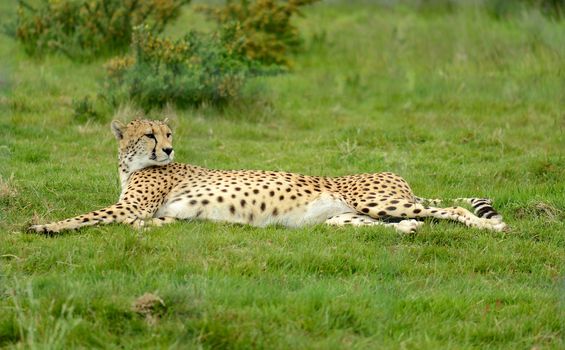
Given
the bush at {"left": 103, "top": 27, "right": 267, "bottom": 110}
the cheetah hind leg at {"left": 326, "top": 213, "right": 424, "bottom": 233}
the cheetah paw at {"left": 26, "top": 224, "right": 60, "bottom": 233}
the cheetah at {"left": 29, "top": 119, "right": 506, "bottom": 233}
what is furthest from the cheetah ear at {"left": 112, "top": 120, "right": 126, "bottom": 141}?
the bush at {"left": 103, "top": 27, "right": 267, "bottom": 110}

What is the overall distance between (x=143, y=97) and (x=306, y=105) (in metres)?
1.92

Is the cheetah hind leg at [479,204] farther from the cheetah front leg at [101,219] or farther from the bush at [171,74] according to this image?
the bush at [171,74]

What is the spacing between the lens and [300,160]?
290 inches

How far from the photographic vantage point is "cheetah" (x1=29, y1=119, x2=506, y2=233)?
5.36 meters

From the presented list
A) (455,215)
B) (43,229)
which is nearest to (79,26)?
(43,229)

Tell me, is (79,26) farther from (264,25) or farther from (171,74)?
(171,74)

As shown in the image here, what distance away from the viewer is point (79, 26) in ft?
34.8

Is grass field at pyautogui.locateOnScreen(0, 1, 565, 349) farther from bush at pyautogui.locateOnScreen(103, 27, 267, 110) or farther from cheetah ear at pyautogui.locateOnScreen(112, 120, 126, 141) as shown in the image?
cheetah ear at pyautogui.locateOnScreen(112, 120, 126, 141)

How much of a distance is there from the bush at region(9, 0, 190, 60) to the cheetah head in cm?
484

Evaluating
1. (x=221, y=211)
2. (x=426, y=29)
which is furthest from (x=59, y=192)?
(x=426, y=29)

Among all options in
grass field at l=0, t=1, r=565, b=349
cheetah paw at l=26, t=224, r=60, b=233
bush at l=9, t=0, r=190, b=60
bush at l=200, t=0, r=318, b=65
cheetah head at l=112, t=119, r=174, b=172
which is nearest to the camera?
grass field at l=0, t=1, r=565, b=349

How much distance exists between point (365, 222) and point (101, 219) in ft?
4.97

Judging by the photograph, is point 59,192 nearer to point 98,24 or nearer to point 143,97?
point 143,97

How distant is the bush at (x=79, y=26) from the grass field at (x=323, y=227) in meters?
0.21
